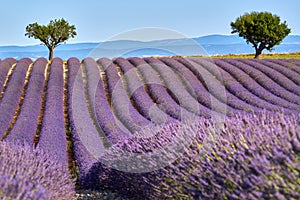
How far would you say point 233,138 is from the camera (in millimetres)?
4695

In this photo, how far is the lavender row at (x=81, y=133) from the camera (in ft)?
26.2

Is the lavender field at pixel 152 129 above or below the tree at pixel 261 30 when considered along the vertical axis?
below

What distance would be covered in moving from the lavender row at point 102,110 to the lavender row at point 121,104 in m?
0.23

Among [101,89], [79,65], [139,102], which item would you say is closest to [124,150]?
[139,102]

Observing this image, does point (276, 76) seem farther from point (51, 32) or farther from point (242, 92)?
point (51, 32)

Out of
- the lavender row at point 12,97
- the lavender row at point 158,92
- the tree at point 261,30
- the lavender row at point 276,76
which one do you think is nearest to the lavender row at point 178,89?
the lavender row at point 158,92

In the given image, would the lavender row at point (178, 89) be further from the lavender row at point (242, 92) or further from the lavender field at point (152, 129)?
the lavender row at point (242, 92)

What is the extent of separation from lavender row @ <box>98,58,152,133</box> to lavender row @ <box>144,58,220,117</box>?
62.3 inches

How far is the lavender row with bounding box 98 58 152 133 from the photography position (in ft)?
34.0

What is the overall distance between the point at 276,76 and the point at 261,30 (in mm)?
20843

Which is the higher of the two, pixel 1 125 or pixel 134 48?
pixel 134 48

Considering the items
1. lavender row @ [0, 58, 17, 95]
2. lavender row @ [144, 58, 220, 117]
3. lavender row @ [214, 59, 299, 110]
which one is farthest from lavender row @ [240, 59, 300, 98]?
lavender row @ [0, 58, 17, 95]

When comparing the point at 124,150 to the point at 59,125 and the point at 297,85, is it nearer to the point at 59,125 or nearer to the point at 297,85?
the point at 59,125

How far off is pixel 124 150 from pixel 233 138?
2636mm
